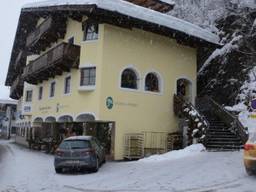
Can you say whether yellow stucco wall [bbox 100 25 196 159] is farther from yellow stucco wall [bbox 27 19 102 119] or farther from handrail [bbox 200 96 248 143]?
handrail [bbox 200 96 248 143]

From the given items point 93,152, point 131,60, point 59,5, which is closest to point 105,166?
point 93,152

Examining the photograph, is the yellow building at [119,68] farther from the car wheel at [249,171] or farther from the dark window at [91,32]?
the car wheel at [249,171]

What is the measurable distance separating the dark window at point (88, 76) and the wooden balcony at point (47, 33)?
215 inches

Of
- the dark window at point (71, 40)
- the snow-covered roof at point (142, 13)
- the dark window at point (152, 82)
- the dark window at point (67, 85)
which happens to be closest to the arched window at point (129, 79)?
the dark window at point (152, 82)

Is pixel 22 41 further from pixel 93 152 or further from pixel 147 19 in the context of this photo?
pixel 93 152

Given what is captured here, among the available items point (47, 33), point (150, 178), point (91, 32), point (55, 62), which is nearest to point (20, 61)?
point (47, 33)

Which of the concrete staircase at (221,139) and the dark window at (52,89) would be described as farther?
the dark window at (52,89)

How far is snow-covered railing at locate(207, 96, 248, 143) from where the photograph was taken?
21.4m

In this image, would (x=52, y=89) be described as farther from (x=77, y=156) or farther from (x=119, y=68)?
(x=77, y=156)

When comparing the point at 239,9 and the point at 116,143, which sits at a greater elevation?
the point at 239,9

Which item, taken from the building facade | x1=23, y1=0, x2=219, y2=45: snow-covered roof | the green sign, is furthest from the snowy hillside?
the building facade

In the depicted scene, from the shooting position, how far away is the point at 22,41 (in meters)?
Result: 41.2

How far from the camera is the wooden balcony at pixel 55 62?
2447cm

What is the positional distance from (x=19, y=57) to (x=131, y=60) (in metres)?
21.6
